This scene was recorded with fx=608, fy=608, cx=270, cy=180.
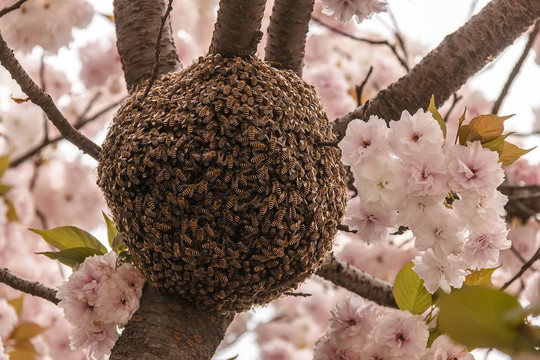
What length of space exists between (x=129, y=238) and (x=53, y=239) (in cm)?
22

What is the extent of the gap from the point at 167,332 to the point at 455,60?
663mm

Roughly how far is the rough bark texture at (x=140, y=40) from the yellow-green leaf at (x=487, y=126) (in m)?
0.58

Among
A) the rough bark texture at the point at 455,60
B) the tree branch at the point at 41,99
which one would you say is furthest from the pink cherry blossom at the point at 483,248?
the tree branch at the point at 41,99

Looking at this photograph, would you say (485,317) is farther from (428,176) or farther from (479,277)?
(479,277)

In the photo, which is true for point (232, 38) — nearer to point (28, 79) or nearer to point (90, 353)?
point (28, 79)

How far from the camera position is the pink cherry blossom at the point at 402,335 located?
0.98 m

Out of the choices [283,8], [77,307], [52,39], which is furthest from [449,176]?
[52,39]

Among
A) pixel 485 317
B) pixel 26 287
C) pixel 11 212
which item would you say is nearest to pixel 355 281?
pixel 26 287

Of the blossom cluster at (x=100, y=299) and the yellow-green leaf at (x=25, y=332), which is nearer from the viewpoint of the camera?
the blossom cluster at (x=100, y=299)

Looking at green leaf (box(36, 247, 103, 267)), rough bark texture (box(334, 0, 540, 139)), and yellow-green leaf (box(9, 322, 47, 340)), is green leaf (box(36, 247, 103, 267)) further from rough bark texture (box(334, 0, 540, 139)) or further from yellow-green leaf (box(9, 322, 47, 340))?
yellow-green leaf (box(9, 322, 47, 340))

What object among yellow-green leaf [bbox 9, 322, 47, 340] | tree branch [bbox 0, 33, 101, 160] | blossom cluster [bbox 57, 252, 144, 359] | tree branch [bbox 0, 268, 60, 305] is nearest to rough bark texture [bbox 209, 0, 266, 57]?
tree branch [bbox 0, 33, 101, 160]

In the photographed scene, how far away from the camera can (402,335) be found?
100 cm

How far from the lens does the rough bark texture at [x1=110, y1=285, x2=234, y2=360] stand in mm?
874

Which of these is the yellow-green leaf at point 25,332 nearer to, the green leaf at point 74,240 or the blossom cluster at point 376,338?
the green leaf at point 74,240
